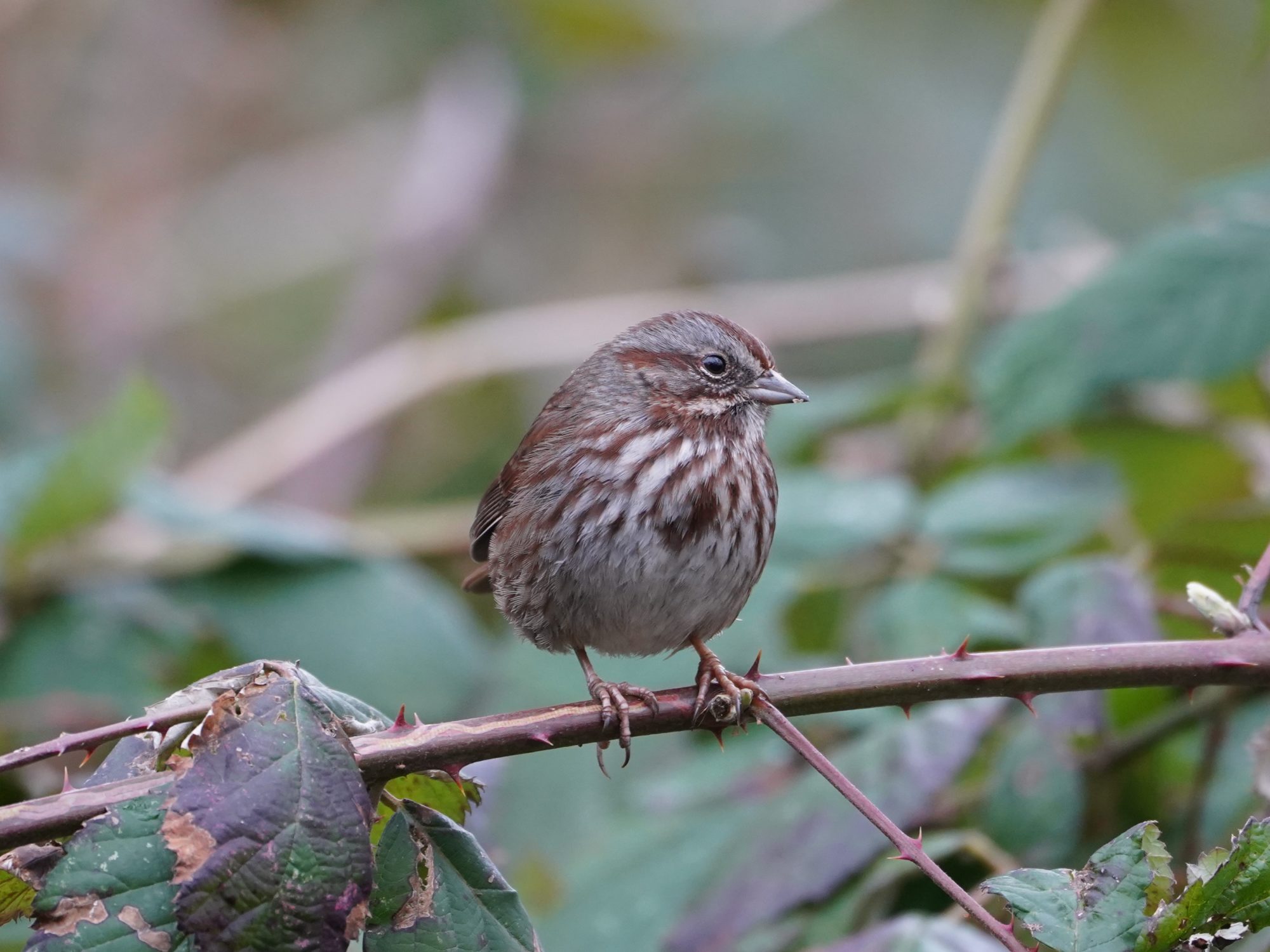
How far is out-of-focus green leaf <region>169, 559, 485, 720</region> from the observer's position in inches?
158

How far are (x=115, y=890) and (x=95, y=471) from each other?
233 cm

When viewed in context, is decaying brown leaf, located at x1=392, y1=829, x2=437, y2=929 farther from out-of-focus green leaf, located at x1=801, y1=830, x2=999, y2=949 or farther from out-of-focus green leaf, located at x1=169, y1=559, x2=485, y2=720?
out-of-focus green leaf, located at x1=169, y1=559, x2=485, y2=720

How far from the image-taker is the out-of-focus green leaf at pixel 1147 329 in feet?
11.3

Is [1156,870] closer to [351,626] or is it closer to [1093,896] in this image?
[1093,896]

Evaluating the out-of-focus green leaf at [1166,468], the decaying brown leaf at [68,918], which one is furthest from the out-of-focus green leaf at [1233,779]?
the decaying brown leaf at [68,918]

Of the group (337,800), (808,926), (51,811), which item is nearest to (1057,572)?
(808,926)

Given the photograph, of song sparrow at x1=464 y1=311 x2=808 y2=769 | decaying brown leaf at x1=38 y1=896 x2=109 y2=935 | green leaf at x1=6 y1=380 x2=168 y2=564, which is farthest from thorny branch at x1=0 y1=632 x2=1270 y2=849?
green leaf at x1=6 y1=380 x2=168 y2=564

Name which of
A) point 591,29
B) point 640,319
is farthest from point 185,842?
point 591,29

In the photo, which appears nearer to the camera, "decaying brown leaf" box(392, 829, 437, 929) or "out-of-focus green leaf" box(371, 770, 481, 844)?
"decaying brown leaf" box(392, 829, 437, 929)

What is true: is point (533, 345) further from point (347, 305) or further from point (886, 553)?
point (886, 553)

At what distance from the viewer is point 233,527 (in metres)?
4.03

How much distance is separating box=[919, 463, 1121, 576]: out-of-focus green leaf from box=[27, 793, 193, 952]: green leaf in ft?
7.07

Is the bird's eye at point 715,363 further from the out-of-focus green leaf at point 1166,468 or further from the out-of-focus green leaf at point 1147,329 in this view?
the out-of-focus green leaf at point 1166,468

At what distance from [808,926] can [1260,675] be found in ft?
4.19
